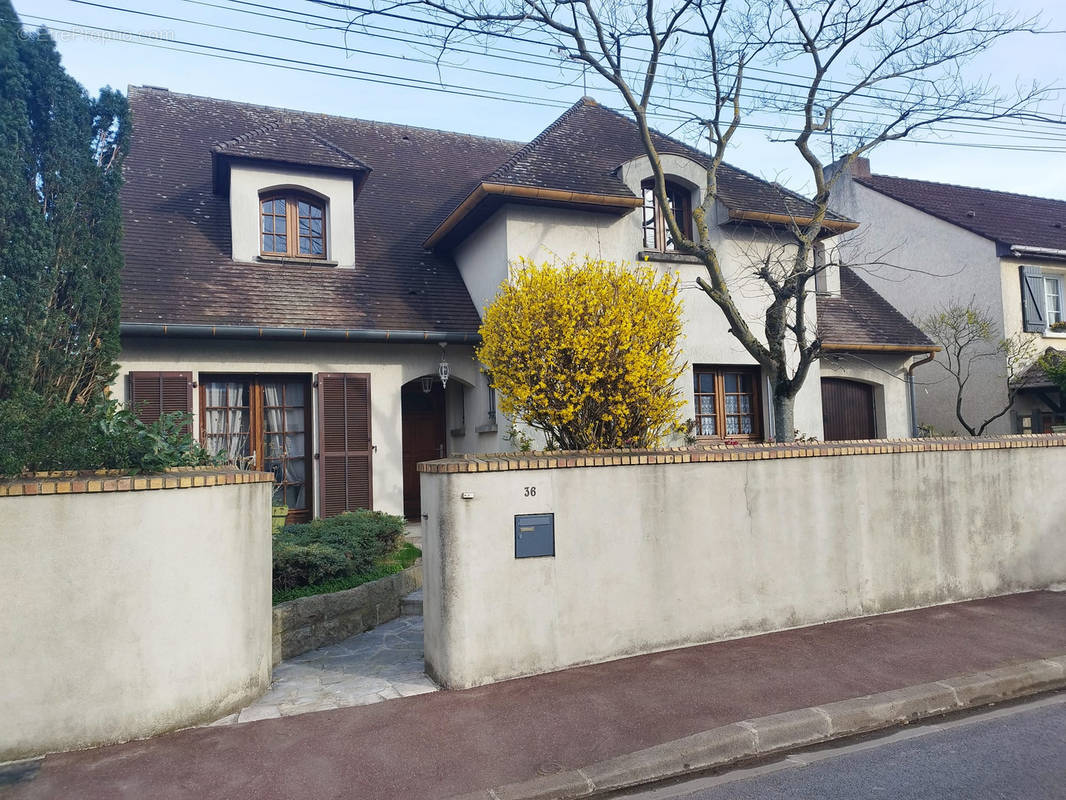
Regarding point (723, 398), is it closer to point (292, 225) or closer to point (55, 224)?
point (292, 225)

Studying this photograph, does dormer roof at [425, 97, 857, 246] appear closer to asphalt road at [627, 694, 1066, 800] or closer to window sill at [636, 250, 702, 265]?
window sill at [636, 250, 702, 265]

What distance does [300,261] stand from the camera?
38.4 ft

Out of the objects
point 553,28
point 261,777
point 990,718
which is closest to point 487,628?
point 261,777

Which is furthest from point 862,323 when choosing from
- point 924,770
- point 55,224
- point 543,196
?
point 55,224

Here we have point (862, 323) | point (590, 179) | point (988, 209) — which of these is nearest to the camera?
point (590, 179)

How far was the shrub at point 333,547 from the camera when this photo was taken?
7.47 m

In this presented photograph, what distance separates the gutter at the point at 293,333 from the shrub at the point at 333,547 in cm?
252

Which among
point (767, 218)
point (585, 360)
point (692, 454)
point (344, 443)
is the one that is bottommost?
point (692, 454)

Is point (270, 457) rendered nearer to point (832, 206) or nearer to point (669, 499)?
point (669, 499)

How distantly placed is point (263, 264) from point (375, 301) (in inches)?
71.6

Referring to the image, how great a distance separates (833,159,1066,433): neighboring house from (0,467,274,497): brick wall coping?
13681mm

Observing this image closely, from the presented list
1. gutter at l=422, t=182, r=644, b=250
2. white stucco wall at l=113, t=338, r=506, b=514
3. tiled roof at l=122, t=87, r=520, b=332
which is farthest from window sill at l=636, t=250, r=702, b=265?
white stucco wall at l=113, t=338, r=506, b=514

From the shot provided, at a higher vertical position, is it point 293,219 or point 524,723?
point 293,219

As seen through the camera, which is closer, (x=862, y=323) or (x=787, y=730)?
(x=787, y=730)
